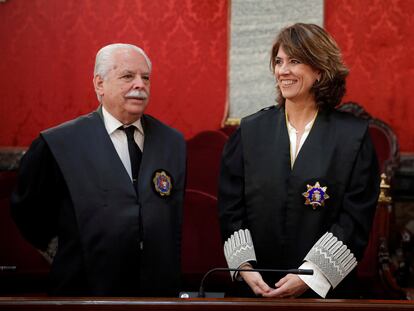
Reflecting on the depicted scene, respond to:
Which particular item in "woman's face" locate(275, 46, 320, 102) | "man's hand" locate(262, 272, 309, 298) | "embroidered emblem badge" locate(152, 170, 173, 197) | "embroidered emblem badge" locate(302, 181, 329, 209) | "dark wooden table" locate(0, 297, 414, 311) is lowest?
"man's hand" locate(262, 272, 309, 298)

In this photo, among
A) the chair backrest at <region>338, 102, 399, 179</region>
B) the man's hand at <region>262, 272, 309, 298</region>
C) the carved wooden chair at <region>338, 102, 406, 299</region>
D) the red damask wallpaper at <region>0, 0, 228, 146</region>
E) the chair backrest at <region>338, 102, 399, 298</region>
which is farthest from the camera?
the red damask wallpaper at <region>0, 0, 228, 146</region>

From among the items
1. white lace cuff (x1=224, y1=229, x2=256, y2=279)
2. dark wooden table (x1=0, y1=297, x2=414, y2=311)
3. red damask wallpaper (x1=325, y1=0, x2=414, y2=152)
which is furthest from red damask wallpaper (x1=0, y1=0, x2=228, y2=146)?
dark wooden table (x1=0, y1=297, x2=414, y2=311)

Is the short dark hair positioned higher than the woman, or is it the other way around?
the short dark hair

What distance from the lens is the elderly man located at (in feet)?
7.57

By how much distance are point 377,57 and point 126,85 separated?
2.58 metres

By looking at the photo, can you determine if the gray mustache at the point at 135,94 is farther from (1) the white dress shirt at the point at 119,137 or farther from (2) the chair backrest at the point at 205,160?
(2) the chair backrest at the point at 205,160

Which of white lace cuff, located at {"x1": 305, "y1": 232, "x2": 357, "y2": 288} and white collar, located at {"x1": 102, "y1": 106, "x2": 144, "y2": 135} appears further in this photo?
white collar, located at {"x1": 102, "y1": 106, "x2": 144, "y2": 135}

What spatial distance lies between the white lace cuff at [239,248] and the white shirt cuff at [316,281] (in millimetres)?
210

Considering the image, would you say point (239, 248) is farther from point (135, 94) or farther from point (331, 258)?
point (135, 94)

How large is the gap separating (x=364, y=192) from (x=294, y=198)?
27 cm

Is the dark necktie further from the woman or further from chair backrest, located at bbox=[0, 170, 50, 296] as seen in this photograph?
chair backrest, located at bbox=[0, 170, 50, 296]

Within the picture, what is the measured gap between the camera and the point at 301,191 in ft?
7.82

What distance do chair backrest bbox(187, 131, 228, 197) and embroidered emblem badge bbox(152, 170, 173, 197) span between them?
1751 mm

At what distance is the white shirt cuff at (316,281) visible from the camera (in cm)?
229
